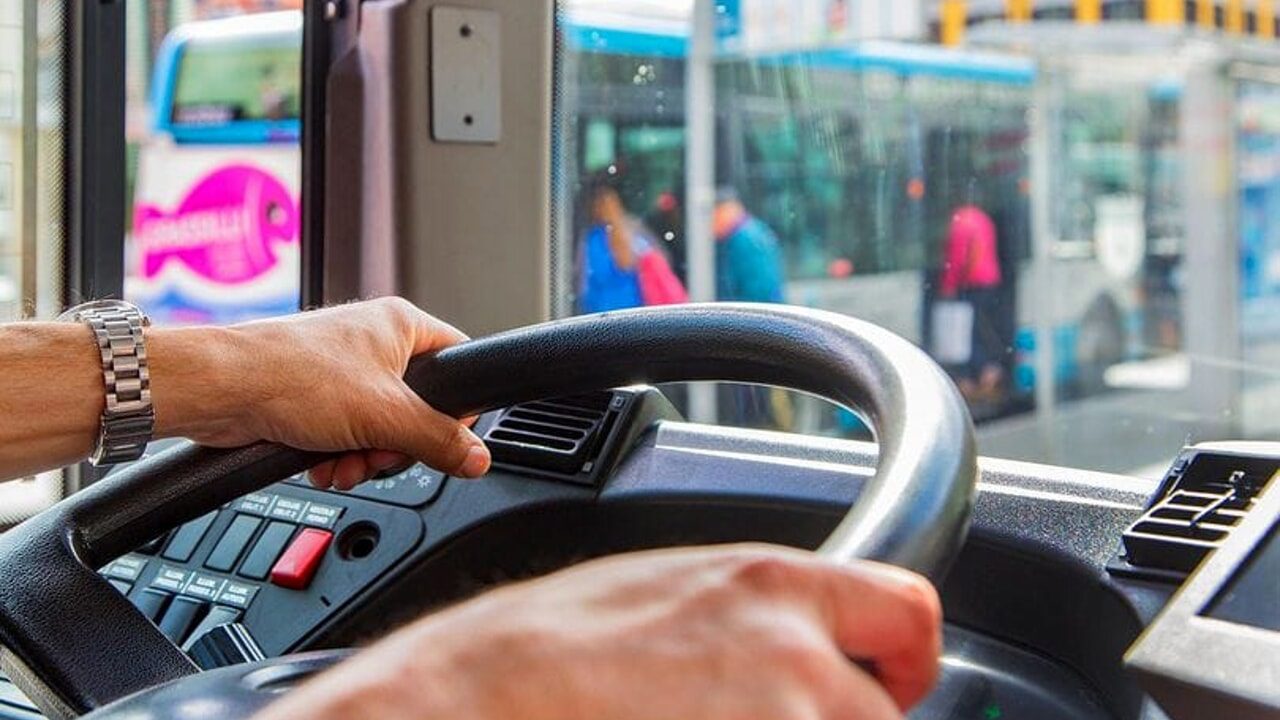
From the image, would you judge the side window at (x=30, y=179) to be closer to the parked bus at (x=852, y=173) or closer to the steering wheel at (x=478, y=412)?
the parked bus at (x=852, y=173)

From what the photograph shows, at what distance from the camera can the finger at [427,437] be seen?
1.13m

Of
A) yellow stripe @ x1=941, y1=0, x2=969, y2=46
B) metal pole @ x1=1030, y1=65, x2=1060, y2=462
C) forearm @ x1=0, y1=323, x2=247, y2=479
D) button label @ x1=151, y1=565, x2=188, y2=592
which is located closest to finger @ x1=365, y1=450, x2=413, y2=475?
forearm @ x1=0, y1=323, x2=247, y2=479

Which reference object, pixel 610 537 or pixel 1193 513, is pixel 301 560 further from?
pixel 1193 513

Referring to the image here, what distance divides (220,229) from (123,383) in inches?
159

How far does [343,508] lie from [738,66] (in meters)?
2.20

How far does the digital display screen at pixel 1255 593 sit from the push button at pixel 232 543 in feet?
2.90

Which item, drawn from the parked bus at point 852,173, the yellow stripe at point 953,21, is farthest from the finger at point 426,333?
the yellow stripe at point 953,21

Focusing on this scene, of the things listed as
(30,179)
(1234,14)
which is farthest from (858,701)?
(1234,14)

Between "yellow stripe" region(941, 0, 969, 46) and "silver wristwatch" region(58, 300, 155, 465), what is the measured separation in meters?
4.18

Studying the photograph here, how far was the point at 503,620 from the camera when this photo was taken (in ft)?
1.66

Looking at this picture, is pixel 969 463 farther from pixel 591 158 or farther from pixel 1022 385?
pixel 1022 385

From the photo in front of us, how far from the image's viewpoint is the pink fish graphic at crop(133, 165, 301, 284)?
3.91 m

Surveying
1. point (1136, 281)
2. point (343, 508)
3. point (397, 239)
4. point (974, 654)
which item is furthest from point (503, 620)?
point (1136, 281)

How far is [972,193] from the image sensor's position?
4539 mm
